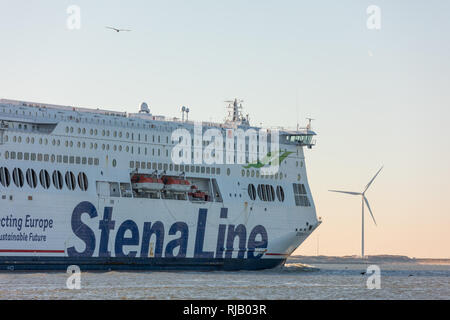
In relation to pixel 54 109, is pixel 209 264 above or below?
below

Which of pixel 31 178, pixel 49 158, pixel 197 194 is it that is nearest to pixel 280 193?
pixel 197 194

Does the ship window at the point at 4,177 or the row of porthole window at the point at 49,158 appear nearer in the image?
the ship window at the point at 4,177

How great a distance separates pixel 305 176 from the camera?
2633 inches

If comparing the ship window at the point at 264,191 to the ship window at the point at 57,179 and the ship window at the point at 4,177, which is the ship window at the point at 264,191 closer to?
the ship window at the point at 57,179

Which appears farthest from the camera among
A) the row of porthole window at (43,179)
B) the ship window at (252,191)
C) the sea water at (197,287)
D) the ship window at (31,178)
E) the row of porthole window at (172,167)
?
the ship window at (252,191)

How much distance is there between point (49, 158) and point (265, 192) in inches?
637

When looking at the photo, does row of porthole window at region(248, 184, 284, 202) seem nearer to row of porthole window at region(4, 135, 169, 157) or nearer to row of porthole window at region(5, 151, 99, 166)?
row of porthole window at region(4, 135, 169, 157)

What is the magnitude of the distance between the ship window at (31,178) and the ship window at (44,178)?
14.8 inches

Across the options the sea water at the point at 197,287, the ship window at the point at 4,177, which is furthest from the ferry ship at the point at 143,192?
the sea water at the point at 197,287

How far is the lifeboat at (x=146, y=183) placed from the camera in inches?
2271

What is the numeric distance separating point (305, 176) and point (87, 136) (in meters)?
17.7

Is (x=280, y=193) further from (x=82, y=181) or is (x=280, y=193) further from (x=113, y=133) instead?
(x=82, y=181)

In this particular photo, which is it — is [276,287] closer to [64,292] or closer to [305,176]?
[64,292]

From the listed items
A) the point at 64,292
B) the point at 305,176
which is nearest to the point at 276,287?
the point at 64,292
